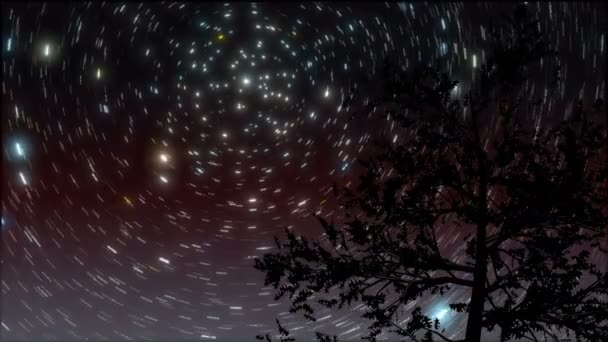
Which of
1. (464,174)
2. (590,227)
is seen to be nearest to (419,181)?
(464,174)

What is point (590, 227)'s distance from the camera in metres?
7.84

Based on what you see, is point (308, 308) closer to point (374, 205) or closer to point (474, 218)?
point (374, 205)

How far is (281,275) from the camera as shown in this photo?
8.60 metres

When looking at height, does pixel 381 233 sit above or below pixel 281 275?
above

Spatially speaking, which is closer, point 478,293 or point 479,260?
point 478,293

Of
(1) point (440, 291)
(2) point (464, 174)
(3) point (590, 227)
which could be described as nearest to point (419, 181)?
(2) point (464, 174)

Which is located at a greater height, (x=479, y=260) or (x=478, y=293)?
(x=479, y=260)

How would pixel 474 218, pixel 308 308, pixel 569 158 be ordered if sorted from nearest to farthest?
pixel 569 158
pixel 474 218
pixel 308 308

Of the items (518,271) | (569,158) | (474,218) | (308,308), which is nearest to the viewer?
(569,158)

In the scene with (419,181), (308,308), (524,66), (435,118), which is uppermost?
(524,66)

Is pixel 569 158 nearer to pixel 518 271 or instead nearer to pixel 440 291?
pixel 518 271

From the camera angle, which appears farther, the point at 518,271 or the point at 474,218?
the point at 518,271

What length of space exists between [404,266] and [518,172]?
2.37 metres

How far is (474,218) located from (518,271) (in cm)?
135
